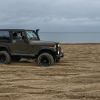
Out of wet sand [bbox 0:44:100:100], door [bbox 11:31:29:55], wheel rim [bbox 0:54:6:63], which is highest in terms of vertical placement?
door [bbox 11:31:29:55]

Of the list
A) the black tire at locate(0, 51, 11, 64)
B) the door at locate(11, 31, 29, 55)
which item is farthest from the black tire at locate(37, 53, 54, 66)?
the black tire at locate(0, 51, 11, 64)

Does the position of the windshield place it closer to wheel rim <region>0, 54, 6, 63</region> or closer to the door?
the door

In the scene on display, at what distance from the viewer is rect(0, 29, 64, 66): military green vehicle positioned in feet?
55.4

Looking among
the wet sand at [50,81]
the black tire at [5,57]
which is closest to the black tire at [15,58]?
the wet sand at [50,81]

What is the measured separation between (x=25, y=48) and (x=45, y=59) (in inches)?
39.7

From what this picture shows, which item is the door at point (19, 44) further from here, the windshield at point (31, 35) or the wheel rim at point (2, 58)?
the wheel rim at point (2, 58)

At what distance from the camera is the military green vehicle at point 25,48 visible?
55.4ft

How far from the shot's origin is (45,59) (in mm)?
16938

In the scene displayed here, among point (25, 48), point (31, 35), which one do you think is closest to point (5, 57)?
point (25, 48)

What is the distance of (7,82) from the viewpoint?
41.4 feet

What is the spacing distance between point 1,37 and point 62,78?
16.4ft

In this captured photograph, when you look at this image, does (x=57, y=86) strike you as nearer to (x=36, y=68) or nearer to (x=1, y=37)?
(x=36, y=68)

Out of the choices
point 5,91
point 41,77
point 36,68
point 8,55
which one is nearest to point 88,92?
point 5,91

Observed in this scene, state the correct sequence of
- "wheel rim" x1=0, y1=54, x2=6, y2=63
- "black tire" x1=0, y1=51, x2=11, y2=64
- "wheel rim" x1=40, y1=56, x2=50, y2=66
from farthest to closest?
"wheel rim" x1=0, y1=54, x2=6, y2=63 < "black tire" x1=0, y1=51, x2=11, y2=64 < "wheel rim" x1=40, y1=56, x2=50, y2=66
